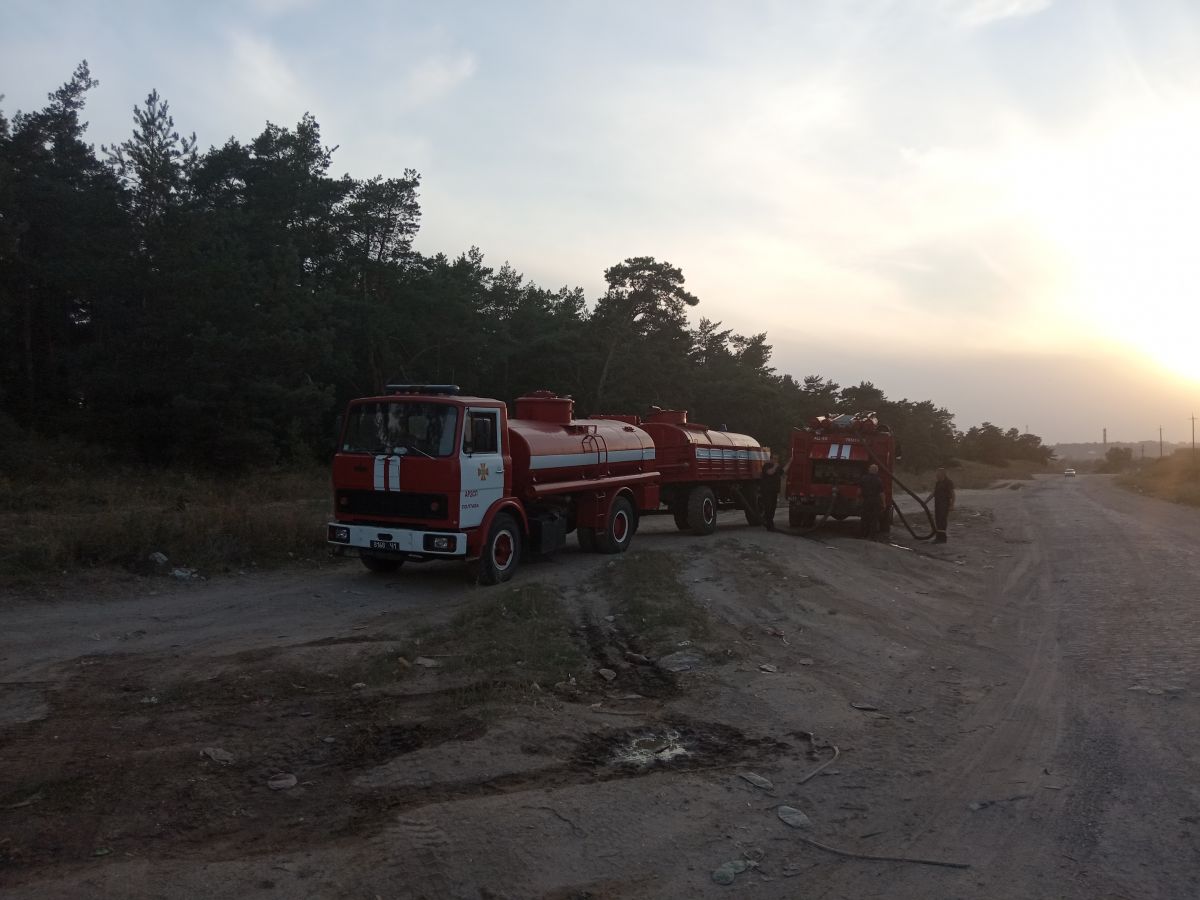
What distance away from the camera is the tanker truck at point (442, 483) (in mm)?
11367

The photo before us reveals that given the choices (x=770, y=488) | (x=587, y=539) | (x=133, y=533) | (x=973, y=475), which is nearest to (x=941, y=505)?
(x=770, y=488)

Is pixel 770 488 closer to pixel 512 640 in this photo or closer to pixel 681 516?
pixel 681 516

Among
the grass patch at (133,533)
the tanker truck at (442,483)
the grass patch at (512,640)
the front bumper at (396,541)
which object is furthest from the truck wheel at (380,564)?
the grass patch at (512,640)

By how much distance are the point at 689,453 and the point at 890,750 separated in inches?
494

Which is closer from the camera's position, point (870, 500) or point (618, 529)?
point (618, 529)

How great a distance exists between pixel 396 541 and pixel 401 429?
1.47 metres

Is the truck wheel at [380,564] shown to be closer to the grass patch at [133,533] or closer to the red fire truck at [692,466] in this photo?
the grass patch at [133,533]

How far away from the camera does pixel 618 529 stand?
15875 millimetres

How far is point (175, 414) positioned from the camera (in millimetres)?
26656

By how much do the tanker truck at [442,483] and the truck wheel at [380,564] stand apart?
0.05 ft

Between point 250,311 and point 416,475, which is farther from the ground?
point 250,311

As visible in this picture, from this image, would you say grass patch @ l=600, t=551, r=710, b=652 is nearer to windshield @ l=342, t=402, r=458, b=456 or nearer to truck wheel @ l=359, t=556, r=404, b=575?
windshield @ l=342, t=402, r=458, b=456

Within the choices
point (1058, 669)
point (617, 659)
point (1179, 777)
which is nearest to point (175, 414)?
point (617, 659)

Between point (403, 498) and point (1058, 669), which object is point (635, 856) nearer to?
point (1058, 669)
